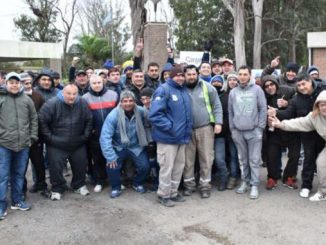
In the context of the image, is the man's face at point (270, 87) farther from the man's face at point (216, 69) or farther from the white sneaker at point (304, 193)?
the white sneaker at point (304, 193)

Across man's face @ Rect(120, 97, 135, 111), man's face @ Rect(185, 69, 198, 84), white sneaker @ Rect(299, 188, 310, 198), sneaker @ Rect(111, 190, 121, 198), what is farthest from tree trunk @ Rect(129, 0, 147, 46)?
white sneaker @ Rect(299, 188, 310, 198)

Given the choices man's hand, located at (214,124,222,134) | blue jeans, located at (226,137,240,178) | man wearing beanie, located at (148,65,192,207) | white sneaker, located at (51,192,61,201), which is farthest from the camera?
blue jeans, located at (226,137,240,178)

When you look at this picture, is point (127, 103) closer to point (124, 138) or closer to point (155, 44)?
point (124, 138)

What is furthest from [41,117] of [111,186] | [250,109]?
[250,109]

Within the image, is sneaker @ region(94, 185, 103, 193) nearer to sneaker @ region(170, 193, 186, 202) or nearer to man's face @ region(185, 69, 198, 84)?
sneaker @ region(170, 193, 186, 202)

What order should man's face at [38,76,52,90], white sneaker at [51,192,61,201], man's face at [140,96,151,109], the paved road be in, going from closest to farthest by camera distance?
the paved road → white sneaker at [51,192,61,201] → man's face at [140,96,151,109] → man's face at [38,76,52,90]

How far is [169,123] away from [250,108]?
47.6 inches

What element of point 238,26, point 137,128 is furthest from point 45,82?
point 238,26

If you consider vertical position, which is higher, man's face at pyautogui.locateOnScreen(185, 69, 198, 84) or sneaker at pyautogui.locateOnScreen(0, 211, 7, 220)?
man's face at pyautogui.locateOnScreen(185, 69, 198, 84)

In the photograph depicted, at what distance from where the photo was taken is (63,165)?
625 centimetres

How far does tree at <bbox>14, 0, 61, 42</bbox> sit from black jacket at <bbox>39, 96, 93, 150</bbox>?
3532cm

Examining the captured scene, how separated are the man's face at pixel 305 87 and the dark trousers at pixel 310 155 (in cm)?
60

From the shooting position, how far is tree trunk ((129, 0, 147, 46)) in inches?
458

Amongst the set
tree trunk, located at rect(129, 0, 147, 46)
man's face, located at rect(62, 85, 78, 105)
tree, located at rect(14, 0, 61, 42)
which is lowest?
man's face, located at rect(62, 85, 78, 105)
